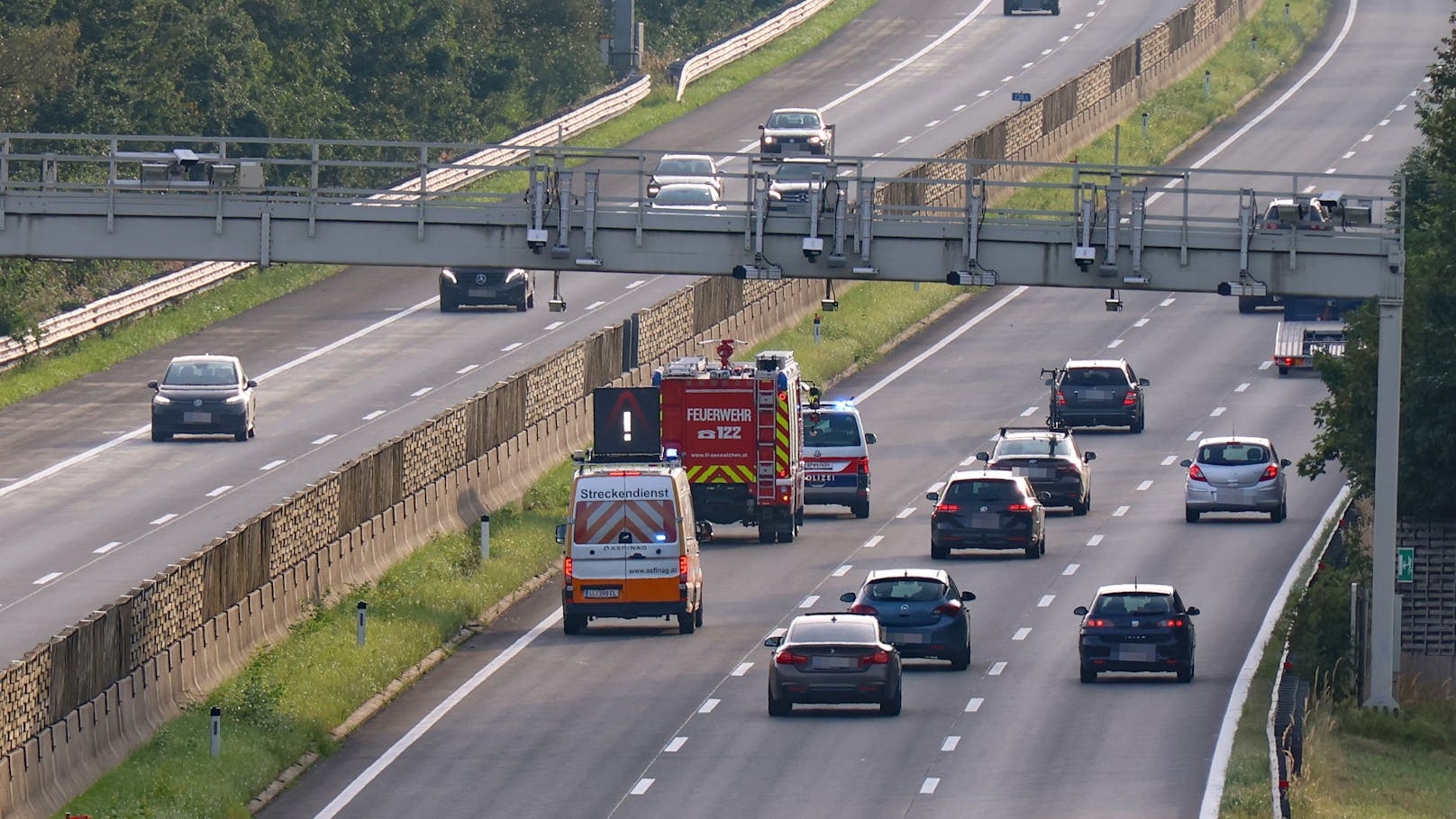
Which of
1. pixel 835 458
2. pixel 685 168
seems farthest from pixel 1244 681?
pixel 685 168

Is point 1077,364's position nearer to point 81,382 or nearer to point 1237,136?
point 81,382

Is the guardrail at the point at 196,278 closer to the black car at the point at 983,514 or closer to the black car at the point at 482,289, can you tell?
the black car at the point at 482,289

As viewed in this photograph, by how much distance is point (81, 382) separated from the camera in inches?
2530

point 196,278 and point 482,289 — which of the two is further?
point 196,278

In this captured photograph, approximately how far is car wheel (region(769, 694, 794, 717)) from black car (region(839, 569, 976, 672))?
9.85 feet

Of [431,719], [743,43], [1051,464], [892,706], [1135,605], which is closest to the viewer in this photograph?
[892,706]

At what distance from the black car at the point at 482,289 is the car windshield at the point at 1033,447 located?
21.0m

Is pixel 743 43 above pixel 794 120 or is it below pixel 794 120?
above

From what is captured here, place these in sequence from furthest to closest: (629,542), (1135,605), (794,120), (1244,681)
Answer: (794,120) < (629,542) < (1244,681) < (1135,605)

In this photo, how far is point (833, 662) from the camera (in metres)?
36.7

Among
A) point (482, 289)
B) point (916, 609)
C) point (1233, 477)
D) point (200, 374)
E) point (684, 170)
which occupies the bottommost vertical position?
point (916, 609)

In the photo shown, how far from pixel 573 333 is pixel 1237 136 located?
117 feet

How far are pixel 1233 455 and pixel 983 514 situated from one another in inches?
265

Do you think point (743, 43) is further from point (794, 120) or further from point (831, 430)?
point (831, 430)
